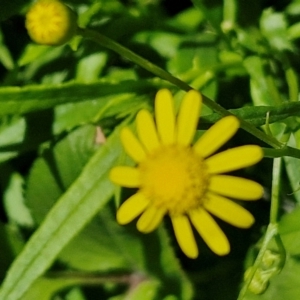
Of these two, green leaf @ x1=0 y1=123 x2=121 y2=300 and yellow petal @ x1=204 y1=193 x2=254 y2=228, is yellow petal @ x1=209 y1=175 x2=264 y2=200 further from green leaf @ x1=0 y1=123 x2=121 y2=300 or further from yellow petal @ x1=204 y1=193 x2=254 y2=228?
green leaf @ x1=0 y1=123 x2=121 y2=300

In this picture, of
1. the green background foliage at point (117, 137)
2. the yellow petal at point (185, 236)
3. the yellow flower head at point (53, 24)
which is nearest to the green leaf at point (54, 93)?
the green background foliage at point (117, 137)

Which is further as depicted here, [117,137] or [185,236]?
[117,137]

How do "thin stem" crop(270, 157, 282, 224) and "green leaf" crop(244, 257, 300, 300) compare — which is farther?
"green leaf" crop(244, 257, 300, 300)

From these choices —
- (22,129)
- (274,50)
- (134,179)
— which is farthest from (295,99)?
(22,129)

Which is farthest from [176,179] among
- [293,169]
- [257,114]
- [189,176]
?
[293,169]

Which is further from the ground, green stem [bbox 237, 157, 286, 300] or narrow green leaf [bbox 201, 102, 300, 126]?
narrow green leaf [bbox 201, 102, 300, 126]

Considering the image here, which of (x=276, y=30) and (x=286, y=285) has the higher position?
(x=276, y=30)

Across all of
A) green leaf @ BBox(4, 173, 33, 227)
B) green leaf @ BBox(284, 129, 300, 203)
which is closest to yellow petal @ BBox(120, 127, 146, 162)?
green leaf @ BBox(284, 129, 300, 203)

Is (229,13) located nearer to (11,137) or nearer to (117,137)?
(117,137)
